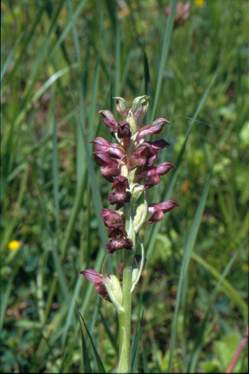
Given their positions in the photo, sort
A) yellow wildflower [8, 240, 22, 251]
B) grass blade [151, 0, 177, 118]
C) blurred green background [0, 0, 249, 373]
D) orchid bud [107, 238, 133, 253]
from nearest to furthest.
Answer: orchid bud [107, 238, 133, 253]
grass blade [151, 0, 177, 118]
blurred green background [0, 0, 249, 373]
yellow wildflower [8, 240, 22, 251]

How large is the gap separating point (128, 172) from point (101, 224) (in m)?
0.41

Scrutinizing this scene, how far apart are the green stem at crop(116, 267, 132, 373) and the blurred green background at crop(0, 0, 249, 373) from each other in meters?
0.07

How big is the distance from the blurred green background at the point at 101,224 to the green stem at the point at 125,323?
0.07 meters

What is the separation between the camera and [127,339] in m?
1.24

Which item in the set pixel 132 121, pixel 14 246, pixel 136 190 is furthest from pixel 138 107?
pixel 14 246

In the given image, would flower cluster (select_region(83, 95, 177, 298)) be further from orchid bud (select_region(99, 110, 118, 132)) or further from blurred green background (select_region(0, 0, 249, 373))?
blurred green background (select_region(0, 0, 249, 373))

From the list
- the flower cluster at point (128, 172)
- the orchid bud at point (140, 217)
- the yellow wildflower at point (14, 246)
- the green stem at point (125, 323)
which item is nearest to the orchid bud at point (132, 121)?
the flower cluster at point (128, 172)

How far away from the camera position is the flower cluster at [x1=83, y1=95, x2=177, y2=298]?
1.21 m

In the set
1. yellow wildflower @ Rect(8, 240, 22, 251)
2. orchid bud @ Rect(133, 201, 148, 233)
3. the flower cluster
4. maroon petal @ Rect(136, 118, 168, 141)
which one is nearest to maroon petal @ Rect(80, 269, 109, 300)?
the flower cluster

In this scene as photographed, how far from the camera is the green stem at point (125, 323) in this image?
48.0 inches

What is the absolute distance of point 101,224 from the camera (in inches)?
64.8

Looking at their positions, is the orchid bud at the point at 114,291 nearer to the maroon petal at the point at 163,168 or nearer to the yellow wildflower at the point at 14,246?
the maroon petal at the point at 163,168

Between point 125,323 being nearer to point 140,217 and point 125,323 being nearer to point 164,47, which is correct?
point 140,217

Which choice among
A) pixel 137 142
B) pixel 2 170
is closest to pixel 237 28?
pixel 2 170
